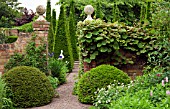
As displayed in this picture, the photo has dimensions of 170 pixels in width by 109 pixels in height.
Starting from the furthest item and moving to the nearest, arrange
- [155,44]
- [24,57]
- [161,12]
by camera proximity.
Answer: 1. [24,57]
2. [155,44]
3. [161,12]

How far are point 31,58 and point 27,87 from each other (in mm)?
1501

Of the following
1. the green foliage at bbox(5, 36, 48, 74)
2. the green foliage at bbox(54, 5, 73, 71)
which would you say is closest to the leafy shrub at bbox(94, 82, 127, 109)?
the green foliage at bbox(5, 36, 48, 74)

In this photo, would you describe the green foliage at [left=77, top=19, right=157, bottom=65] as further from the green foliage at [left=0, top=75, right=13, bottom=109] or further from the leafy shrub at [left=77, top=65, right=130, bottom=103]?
the green foliage at [left=0, top=75, right=13, bottom=109]

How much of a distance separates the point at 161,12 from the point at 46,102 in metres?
2.79

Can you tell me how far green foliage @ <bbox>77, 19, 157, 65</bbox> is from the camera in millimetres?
6652

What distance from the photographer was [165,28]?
17.7 feet

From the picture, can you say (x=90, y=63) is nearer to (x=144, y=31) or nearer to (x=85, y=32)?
(x=85, y=32)

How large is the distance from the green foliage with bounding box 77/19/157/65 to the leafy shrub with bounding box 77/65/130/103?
592mm

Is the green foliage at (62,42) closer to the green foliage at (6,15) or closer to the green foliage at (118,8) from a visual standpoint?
the green foliage at (118,8)

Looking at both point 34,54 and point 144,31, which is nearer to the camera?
point 144,31

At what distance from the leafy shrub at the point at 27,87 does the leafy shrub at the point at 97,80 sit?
75cm

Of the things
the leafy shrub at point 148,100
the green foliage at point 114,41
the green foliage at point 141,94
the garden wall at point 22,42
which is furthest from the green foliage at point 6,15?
the leafy shrub at point 148,100

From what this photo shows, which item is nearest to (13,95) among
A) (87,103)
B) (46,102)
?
(46,102)

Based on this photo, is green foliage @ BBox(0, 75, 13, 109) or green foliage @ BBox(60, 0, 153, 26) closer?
green foliage @ BBox(0, 75, 13, 109)
